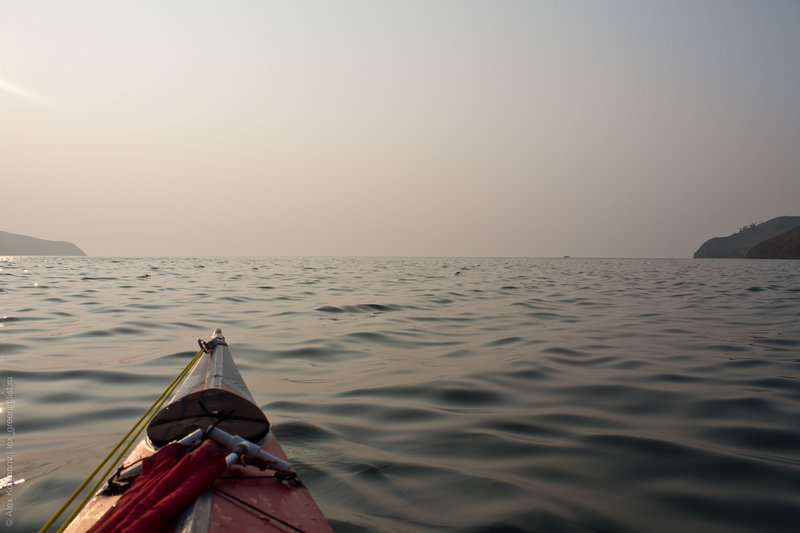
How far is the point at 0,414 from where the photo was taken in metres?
5.24

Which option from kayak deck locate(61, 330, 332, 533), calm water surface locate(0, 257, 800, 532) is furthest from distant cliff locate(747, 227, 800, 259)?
kayak deck locate(61, 330, 332, 533)

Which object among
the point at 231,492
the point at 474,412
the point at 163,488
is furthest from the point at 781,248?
the point at 163,488

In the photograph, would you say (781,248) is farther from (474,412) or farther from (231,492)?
(231,492)

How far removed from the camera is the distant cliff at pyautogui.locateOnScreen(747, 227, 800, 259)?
444ft

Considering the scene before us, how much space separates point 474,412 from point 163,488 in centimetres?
391

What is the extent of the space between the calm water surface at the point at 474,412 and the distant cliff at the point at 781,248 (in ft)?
530

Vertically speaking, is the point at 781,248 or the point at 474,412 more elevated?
the point at 781,248

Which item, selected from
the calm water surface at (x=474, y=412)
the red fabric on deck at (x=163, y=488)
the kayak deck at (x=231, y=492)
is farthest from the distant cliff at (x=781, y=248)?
the red fabric on deck at (x=163, y=488)

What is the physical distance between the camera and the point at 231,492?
2359mm

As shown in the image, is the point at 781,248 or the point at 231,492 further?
the point at 781,248

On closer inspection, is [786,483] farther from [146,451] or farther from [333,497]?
[146,451]

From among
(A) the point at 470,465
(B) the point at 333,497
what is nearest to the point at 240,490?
(B) the point at 333,497

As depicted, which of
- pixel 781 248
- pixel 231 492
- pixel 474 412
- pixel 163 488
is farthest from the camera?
pixel 781 248

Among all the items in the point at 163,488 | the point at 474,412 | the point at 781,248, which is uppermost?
the point at 781,248
